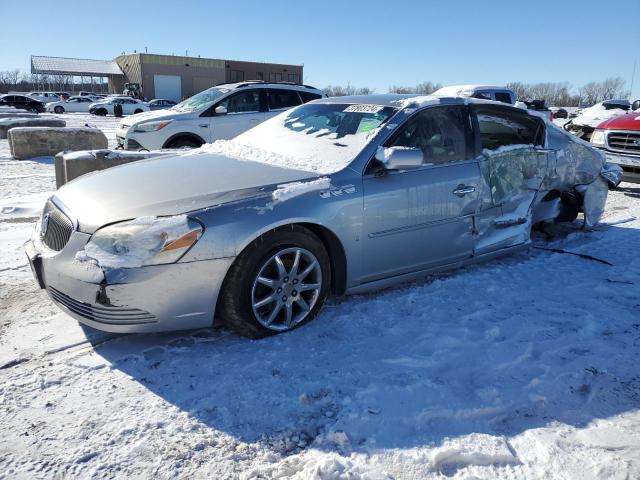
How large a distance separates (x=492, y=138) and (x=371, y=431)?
3104 mm

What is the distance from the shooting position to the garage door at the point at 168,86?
59.0m

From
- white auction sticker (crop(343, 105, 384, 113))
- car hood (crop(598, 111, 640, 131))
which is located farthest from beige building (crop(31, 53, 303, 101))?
white auction sticker (crop(343, 105, 384, 113))

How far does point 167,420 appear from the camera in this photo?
7.93ft

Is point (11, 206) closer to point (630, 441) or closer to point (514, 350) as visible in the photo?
point (514, 350)

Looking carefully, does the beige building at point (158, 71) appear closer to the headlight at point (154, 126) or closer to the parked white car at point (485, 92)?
the parked white car at point (485, 92)

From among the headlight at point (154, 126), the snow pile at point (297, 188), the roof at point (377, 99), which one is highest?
the headlight at point (154, 126)

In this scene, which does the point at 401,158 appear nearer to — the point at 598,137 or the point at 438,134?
the point at 438,134

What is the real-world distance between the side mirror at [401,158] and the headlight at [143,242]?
147 centimetres

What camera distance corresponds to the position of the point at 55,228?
3.13 metres

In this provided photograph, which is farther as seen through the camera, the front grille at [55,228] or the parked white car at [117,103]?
the parked white car at [117,103]

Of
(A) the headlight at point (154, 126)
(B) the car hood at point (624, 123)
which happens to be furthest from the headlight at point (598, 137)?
(A) the headlight at point (154, 126)

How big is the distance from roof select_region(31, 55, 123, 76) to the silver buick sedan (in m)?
64.7

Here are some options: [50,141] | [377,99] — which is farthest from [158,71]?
[377,99]

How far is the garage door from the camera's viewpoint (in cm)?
5903
